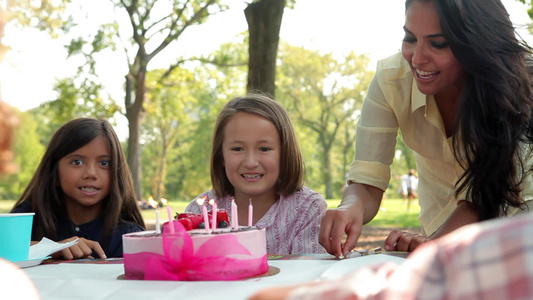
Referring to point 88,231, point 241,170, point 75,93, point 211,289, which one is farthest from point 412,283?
point 75,93

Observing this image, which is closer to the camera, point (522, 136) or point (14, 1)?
point (522, 136)

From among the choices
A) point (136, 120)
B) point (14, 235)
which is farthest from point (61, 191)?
point (136, 120)

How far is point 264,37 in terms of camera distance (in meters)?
6.50

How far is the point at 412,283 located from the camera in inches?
21.6

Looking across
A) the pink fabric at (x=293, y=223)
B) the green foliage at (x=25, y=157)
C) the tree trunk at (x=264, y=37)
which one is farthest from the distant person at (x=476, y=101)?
the green foliage at (x=25, y=157)

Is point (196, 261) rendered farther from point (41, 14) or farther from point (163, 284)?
point (41, 14)

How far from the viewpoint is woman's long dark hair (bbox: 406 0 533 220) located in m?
1.83

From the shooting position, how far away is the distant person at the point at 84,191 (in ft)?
8.83

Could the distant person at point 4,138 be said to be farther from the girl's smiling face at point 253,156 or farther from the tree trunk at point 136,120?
the tree trunk at point 136,120

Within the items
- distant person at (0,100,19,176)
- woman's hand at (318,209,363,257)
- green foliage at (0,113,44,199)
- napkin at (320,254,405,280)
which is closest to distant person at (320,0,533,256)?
woman's hand at (318,209,363,257)

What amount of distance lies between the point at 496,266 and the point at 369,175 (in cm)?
173

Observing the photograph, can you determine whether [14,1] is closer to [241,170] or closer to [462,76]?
[241,170]

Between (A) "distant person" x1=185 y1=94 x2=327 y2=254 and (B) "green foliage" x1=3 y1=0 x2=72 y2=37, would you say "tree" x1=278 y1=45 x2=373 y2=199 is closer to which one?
(B) "green foliage" x1=3 y1=0 x2=72 y2=37

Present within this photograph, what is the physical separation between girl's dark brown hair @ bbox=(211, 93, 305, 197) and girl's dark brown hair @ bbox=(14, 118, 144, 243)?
0.44 metres
